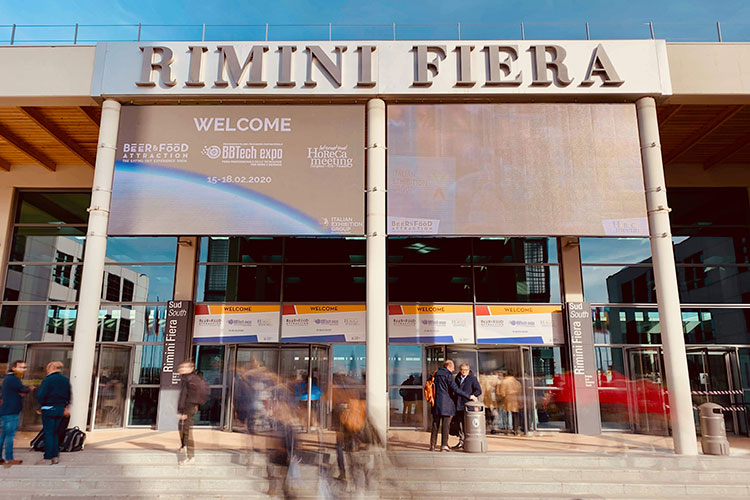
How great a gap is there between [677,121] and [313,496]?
10865 millimetres

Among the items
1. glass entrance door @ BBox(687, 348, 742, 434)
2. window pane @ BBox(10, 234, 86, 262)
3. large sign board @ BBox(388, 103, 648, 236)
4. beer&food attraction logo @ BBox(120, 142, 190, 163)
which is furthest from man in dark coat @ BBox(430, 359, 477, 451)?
window pane @ BBox(10, 234, 86, 262)

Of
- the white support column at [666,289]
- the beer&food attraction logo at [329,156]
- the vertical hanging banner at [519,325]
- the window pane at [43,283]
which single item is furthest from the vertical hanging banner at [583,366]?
the window pane at [43,283]

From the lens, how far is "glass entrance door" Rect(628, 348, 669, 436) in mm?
13180

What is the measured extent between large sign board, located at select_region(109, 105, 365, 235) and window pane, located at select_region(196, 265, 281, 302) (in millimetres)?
3666

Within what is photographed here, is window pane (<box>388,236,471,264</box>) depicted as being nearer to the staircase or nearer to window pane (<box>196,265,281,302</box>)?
window pane (<box>196,265,281,302</box>)

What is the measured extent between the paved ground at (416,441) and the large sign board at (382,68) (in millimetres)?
6619

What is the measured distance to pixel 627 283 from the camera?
47.3ft

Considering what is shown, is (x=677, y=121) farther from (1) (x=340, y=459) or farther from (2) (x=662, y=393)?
(1) (x=340, y=459)

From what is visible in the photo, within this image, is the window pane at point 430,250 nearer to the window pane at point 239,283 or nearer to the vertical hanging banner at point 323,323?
the vertical hanging banner at point 323,323

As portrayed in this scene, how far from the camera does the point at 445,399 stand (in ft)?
32.2

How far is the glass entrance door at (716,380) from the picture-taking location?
522 inches

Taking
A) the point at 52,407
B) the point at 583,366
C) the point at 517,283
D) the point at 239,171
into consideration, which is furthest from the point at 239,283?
the point at 583,366

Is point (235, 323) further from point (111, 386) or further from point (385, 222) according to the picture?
point (385, 222)

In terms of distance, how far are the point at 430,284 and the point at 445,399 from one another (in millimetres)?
4660
